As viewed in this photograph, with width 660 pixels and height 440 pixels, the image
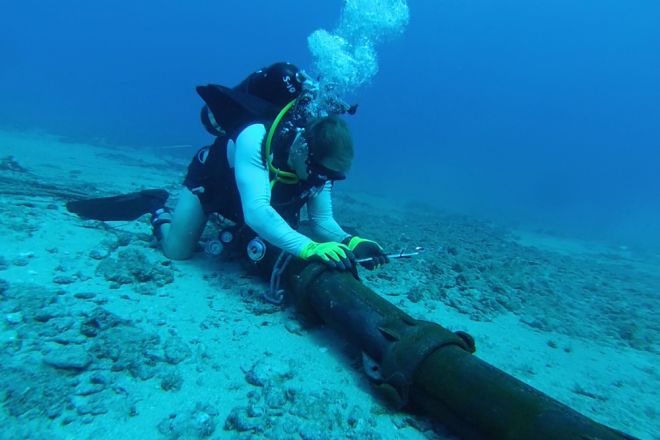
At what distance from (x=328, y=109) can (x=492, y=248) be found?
619cm

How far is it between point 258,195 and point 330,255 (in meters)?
0.77

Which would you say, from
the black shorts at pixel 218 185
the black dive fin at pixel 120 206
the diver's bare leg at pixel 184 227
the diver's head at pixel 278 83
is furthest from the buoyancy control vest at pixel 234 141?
the black dive fin at pixel 120 206

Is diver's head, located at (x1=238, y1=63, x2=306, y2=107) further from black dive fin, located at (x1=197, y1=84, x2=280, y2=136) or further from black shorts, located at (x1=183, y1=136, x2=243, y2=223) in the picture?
black shorts, located at (x1=183, y1=136, x2=243, y2=223)

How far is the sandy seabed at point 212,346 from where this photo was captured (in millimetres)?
1762

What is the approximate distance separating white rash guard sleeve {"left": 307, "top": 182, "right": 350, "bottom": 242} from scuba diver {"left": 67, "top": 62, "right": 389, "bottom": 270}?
0.01 m

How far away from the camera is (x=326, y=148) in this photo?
2.65 m

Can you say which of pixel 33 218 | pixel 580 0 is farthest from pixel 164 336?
pixel 580 0

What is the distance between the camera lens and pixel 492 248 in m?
7.95

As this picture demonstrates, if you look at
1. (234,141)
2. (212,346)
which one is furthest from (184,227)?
(212,346)

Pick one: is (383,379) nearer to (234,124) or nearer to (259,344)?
(259,344)

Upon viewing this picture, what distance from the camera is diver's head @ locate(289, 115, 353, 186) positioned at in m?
2.65

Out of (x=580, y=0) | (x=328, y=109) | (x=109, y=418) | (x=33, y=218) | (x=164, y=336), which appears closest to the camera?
(x=109, y=418)

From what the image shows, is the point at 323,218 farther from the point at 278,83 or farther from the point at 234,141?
the point at 278,83

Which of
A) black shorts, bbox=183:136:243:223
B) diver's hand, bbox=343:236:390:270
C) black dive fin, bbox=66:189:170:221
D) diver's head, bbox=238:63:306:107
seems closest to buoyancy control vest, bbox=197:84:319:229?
black shorts, bbox=183:136:243:223
